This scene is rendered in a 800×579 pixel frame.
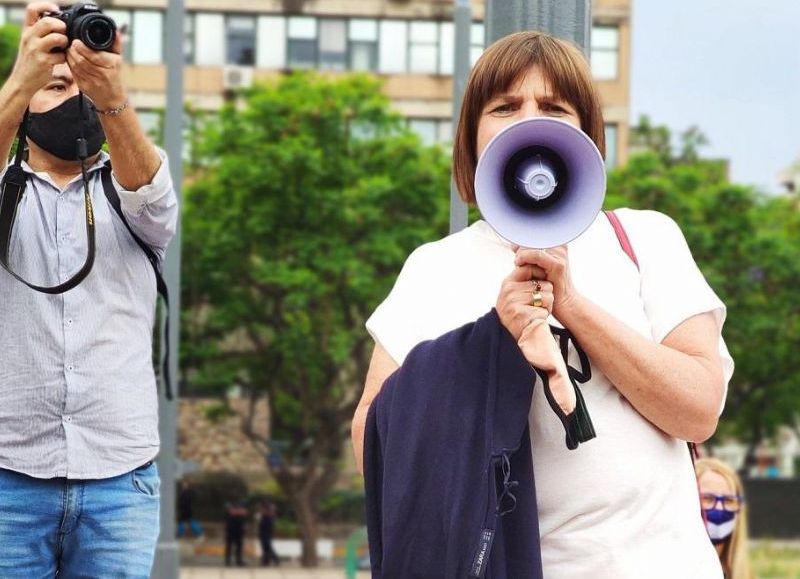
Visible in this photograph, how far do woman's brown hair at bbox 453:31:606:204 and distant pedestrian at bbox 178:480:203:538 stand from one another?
3003 centimetres

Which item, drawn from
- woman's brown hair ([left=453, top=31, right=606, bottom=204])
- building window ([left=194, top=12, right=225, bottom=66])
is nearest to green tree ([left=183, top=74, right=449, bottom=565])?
building window ([left=194, top=12, right=225, bottom=66])

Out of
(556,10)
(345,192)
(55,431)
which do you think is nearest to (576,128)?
(556,10)

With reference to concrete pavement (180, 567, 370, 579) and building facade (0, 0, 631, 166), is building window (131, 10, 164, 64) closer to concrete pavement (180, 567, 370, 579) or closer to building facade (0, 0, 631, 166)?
building facade (0, 0, 631, 166)

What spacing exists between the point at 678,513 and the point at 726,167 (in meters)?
36.9

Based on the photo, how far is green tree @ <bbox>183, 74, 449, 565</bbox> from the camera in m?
27.9

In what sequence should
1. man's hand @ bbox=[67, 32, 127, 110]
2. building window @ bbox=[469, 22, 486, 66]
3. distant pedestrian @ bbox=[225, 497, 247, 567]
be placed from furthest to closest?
distant pedestrian @ bbox=[225, 497, 247, 567] → building window @ bbox=[469, 22, 486, 66] → man's hand @ bbox=[67, 32, 127, 110]

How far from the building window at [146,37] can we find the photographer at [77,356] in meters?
37.6

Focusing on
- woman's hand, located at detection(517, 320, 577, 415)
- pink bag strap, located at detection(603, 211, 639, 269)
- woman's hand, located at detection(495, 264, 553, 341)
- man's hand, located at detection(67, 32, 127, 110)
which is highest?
man's hand, located at detection(67, 32, 127, 110)

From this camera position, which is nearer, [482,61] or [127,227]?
[482,61]

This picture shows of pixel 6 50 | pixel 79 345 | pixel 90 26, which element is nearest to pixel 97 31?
pixel 90 26

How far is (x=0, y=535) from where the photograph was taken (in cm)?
319

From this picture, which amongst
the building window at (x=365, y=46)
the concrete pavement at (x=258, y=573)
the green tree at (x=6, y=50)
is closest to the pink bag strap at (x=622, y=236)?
the concrete pavement at (x=258, y=573)

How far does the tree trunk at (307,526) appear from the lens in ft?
101

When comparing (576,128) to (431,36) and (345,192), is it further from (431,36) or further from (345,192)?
(431,36)
